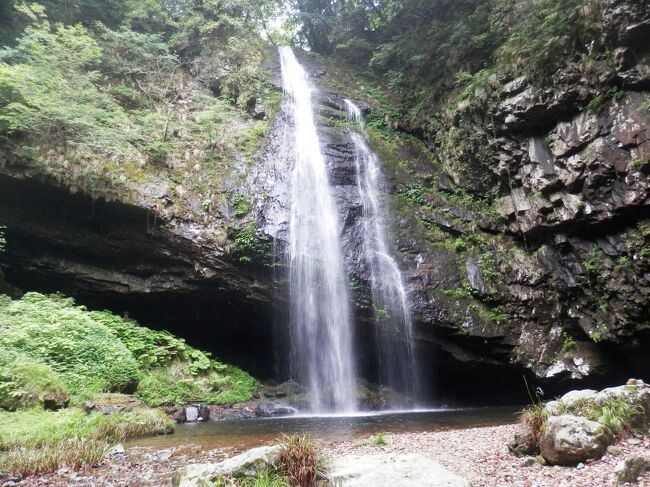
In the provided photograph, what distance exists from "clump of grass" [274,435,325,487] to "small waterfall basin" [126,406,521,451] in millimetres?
2715

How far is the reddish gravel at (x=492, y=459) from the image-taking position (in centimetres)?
432

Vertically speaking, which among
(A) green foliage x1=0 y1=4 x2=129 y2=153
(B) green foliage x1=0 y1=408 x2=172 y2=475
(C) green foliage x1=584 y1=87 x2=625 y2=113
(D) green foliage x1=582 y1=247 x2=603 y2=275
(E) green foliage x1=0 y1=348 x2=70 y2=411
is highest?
(A) green foliage x1=0 y1=4 x2=129 y2=153

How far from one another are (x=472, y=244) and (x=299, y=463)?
1107 centimetres

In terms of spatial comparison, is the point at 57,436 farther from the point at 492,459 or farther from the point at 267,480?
the point at 492,459

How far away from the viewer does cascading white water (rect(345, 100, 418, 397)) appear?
12797 mm

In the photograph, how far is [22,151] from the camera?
39.2 ft

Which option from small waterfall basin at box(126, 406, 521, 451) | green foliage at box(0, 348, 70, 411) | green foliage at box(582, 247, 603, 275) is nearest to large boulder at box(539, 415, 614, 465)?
small waterfall basin at box(126, 406, 521, 451)

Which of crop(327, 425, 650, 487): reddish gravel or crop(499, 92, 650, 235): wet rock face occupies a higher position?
crop(499, 92, 650, 235): wet rock face

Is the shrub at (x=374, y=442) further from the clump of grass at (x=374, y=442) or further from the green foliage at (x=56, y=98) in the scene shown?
the green foliage at (x=56, y=98)

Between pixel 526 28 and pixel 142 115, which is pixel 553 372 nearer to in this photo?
pixel 526 28

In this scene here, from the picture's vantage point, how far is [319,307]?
1335 centimetres

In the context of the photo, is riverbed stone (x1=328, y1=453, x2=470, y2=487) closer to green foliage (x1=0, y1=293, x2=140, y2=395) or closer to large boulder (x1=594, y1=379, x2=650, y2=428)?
large boulder (x1=594, y1=379, x2=650, y2=428)

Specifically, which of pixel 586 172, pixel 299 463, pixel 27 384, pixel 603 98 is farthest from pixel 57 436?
pixel 603 98

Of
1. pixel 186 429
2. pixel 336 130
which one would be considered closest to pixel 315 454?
pixel 186 429
